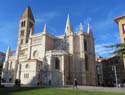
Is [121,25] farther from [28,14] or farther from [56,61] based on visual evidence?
[28,14]

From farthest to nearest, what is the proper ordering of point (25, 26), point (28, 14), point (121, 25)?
point (28, 14) < point (25, 26) < point (121, 25)

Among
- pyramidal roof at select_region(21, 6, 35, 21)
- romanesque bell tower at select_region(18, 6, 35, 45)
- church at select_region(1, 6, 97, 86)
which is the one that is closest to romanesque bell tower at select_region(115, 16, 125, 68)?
church at select_region(1, 6, 97, 86)

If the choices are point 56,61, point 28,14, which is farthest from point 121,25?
point 28,14

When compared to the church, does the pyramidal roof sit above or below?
above

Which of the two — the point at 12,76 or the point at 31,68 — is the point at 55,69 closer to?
the point at 31,68

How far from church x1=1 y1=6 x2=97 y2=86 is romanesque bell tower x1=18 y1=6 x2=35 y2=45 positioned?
20.3 feet

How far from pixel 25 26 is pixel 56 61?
106 feet

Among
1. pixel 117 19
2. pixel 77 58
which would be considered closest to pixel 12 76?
pixel 77 58

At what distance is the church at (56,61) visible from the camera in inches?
1911

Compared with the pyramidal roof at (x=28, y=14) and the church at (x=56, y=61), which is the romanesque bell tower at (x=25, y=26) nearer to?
the pyramidal roof at (x=28, y=14)

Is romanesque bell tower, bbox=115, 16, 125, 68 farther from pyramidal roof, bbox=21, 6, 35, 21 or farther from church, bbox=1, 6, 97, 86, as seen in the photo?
pyramidal roof, bbox=21, 6, 35, 21

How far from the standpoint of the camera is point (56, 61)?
50.9 m

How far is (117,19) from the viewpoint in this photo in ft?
129

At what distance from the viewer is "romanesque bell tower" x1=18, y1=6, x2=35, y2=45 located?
73.5m
